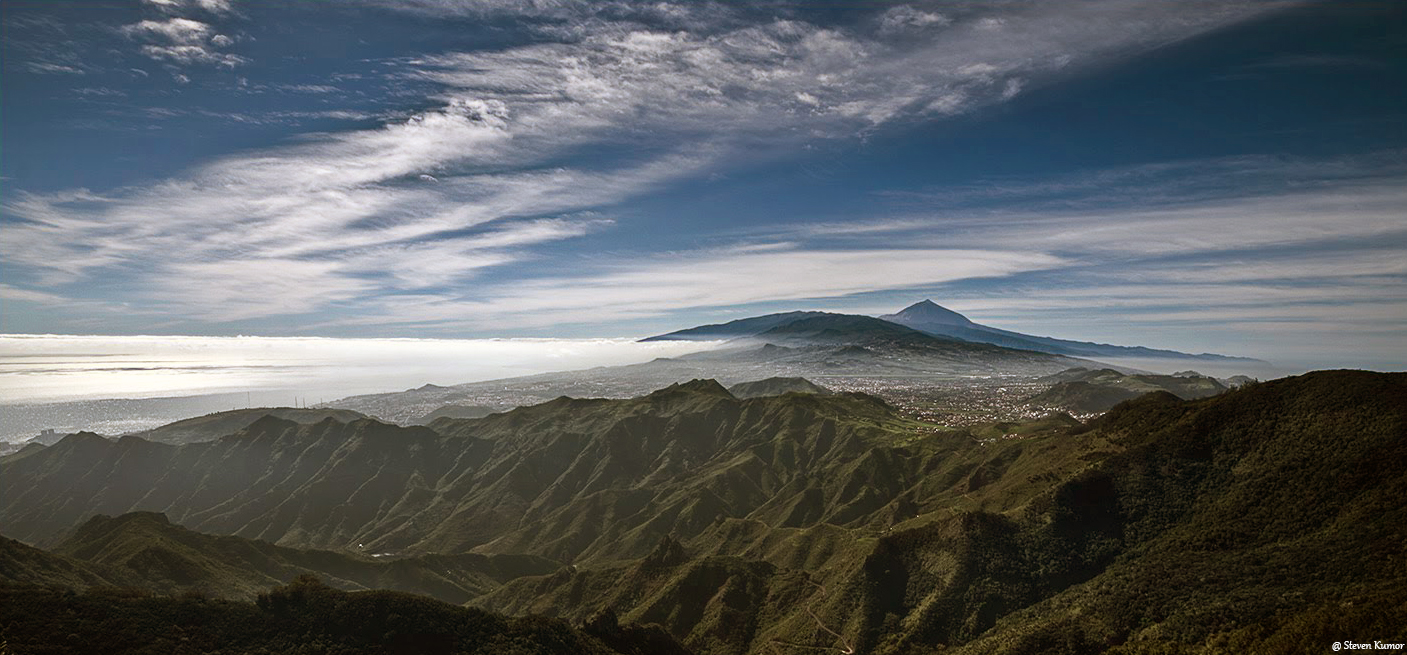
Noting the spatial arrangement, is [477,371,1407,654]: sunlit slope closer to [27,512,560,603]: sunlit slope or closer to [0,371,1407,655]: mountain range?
[0,371,1407,655]: mountain range

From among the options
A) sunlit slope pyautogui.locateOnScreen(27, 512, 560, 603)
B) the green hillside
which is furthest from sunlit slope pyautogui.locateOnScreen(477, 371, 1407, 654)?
sunlit slope pyautogui.locateOnScreen(27, 512, 560, 603)

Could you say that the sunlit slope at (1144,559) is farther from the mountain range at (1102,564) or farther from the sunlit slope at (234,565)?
the sunlit slope at (234,565)

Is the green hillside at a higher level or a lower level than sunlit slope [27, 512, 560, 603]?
higher

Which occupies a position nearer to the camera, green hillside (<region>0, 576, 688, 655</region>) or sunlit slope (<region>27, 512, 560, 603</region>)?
A: green hillside (<region>0, 576, 688, 655</region>)

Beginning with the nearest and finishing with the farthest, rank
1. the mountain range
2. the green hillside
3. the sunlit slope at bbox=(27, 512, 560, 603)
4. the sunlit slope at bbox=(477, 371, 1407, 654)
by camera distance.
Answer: the green hillside
the sunlit slope at bbox=(477, 371, 1407, 654)
the mountain range
the sunlit slope at bbox=(27, 512, 560, 603)

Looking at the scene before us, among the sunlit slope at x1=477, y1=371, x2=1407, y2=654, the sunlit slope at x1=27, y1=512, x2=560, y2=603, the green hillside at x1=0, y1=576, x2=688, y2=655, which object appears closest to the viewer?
the green hillside at x1=0, y1=576, x2=688, y2=655

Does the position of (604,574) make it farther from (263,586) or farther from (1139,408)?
(1139,408)

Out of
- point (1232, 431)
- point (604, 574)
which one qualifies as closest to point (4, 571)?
point (604, 574)

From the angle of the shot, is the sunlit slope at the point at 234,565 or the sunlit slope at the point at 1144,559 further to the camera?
the sunlit slope at the point at 234,565

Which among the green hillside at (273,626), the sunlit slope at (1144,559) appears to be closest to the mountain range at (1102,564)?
the sunlit slope at (1144,559)

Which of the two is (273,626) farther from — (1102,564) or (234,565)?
(1102,564)

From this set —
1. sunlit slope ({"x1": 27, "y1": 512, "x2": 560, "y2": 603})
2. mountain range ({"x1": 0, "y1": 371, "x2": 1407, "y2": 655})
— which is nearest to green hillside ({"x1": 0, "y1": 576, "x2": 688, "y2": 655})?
mountain range ({"x1": 0, "y1": 371, "x2": 1407, "y2": 655})

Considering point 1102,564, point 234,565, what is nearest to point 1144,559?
point 1102,564
